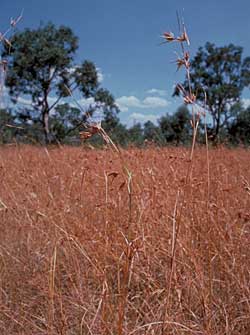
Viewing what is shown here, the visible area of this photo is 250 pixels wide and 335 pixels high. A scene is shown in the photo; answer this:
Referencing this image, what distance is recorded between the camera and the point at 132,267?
1.15m

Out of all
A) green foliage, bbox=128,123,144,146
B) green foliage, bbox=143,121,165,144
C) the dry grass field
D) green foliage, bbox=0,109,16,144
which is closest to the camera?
the dry grass field

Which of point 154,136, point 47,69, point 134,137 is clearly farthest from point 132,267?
point 47,69

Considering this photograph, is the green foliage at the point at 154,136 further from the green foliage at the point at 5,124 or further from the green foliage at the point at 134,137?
the green foliage at the point at 5,124

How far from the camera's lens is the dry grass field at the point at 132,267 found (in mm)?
922

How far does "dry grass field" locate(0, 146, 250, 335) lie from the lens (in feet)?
3.03

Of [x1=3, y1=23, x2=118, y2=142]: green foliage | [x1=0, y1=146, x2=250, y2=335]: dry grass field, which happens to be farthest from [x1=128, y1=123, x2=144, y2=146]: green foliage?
[x1=3, y1=23, x2=118, y2=142]: green foliage

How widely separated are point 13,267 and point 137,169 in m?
0.99

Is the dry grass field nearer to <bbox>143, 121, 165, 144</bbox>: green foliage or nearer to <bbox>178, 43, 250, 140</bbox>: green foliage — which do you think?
<bbox>143, 121, 165, 144</bbox>: green foliage

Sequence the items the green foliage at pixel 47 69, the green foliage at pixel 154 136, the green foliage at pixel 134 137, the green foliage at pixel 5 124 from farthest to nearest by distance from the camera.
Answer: the green foliage at pixel 47 69 → the green foliage at pixel 154 136 → the green foliage at pixel 134 137 → the green foliage at pixel 5 124

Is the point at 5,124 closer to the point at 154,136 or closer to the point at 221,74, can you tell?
the point at 154,136

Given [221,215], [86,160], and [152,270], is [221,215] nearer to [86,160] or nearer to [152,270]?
[152,270]

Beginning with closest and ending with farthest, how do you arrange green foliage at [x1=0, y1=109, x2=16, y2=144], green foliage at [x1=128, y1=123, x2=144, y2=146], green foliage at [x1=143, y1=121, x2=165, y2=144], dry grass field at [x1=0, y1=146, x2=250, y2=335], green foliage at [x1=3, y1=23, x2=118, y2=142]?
dry grass field at [x1=0, y1=146, x2=250, y2=335] → green foliage at [x1=0, y1=109, x2=16, y2=144] → green foliage at [x1=128, y1=123, x2=144, y2=146] → green foliage at [x1=143, y1=121, x2=165, y2=144] → green foliage at [x1=3, y1=23, x2=118, y2=142]

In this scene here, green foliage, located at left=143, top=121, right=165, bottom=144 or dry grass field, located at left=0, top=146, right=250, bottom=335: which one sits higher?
green foliage, located at left=143, top=121, right=165, bottom=144

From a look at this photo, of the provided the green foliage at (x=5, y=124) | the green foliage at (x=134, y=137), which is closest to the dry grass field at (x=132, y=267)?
the green foliage at (x=5, y=124)
